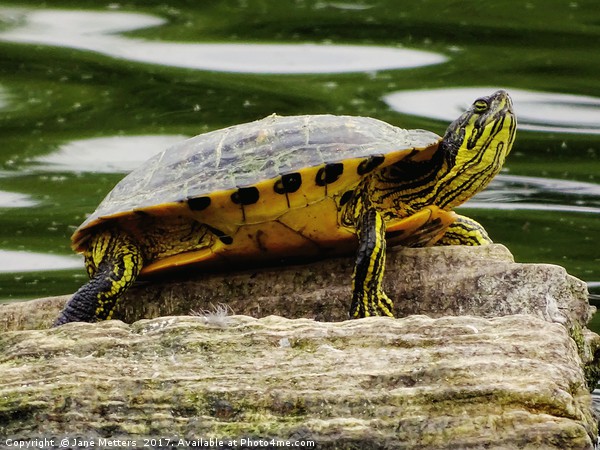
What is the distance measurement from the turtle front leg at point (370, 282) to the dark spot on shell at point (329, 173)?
27 centimetres

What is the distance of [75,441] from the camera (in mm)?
4023

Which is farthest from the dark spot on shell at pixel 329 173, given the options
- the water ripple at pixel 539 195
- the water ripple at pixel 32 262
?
the water ripple at pixel 539 195

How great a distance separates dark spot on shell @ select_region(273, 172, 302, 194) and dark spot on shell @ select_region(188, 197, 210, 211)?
0.84ft

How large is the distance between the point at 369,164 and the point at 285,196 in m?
0.33

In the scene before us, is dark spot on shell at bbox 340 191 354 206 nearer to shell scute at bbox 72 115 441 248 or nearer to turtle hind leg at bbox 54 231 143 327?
shell scute at bbox 72 115 441 248

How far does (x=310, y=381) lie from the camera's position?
409 centimetres

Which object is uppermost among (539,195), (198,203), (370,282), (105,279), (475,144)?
(475,144)

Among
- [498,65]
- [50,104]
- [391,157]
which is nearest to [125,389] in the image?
[391,157]

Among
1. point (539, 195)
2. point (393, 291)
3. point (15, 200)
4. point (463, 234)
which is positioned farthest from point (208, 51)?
point (393, 291)

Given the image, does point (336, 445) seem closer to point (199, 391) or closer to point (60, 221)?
point (199, 391)

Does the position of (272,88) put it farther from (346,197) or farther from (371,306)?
(371,306)

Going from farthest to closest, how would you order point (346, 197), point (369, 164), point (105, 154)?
point (105, 154) < point (346, 197) < point (369, 164)

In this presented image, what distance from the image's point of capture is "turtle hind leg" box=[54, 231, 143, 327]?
16.1 feet

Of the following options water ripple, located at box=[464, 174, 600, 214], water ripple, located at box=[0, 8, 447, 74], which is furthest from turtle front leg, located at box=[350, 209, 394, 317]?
water ripple, located at box=[0, 8, 447, 74]
